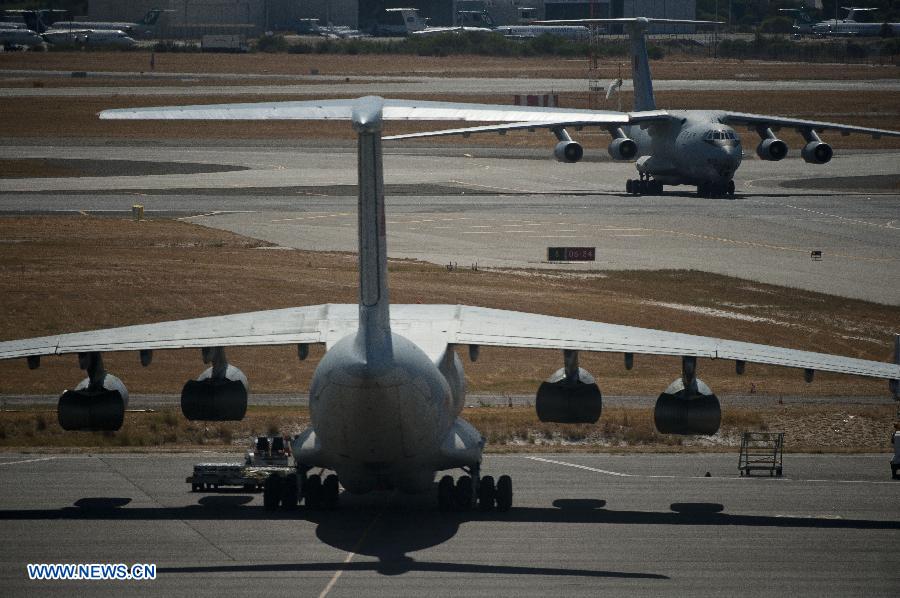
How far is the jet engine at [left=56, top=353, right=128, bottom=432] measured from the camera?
2798 centimetres

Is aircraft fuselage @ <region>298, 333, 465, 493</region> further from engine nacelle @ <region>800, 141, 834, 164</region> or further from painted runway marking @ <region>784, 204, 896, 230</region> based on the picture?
engine nacelle @ <region>800, 141, 834, 164</region>

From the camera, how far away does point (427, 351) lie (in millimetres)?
26906

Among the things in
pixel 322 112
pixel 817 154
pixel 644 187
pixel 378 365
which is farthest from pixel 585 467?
pixel 817 154

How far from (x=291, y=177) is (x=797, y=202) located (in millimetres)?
33133

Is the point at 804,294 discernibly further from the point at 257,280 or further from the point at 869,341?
the point at 257,280

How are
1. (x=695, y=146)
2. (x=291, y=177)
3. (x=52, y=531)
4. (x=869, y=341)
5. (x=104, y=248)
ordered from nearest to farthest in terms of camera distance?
(x=52, y=531)
(x=869, y=341)
(x=104, y=248)
(x=695, y=146)
(x=291, y=177)

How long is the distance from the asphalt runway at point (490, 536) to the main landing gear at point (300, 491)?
248mm

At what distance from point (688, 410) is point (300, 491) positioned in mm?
7662

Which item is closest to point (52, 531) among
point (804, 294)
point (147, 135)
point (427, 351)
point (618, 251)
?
point (427, 351)

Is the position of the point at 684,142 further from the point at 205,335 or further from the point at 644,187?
the point at 205,335

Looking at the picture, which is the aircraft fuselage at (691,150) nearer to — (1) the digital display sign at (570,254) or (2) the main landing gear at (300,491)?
(1) the digital display sign at (570,254)

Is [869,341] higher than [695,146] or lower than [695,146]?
lower

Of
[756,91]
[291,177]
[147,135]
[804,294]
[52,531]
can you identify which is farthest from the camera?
[756,91]

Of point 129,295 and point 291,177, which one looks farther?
point 291,177
